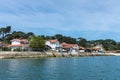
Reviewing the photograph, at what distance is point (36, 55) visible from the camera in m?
124

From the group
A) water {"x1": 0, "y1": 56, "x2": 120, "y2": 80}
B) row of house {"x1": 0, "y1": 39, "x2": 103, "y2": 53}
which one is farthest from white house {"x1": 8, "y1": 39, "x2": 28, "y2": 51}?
water {"x1": 0, "y1": 56, "x2": 120, "y2": 80}

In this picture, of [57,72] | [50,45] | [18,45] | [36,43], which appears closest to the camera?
[57,72]

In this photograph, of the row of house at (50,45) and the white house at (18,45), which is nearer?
the white house at (18,45)

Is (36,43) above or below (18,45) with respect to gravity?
above

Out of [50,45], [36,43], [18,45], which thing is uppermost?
[50,45]

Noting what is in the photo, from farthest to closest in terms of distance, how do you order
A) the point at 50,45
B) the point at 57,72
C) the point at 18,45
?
the point at 50,45
the point at 18,45
the point at 57,72

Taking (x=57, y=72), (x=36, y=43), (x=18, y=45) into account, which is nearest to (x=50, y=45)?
(x=18, y=45)

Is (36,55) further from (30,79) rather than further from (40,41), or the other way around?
(30,79)

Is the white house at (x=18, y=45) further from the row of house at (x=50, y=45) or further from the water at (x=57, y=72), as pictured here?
the water at (x=57, y=72)

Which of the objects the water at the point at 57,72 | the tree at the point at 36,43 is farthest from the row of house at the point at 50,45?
the water at the point at 57,72

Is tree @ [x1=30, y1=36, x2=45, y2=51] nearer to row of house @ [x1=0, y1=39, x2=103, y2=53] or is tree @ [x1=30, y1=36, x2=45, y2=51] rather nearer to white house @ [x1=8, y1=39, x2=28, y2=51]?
row of house @ [x1=0, y1=39, x2=103, y2=53]

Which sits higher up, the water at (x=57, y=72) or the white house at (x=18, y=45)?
the white house at (x=18, y=45)

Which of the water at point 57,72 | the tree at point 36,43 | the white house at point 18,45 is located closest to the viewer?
the water at point 57,72

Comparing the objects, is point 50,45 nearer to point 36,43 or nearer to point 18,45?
point 18,45
